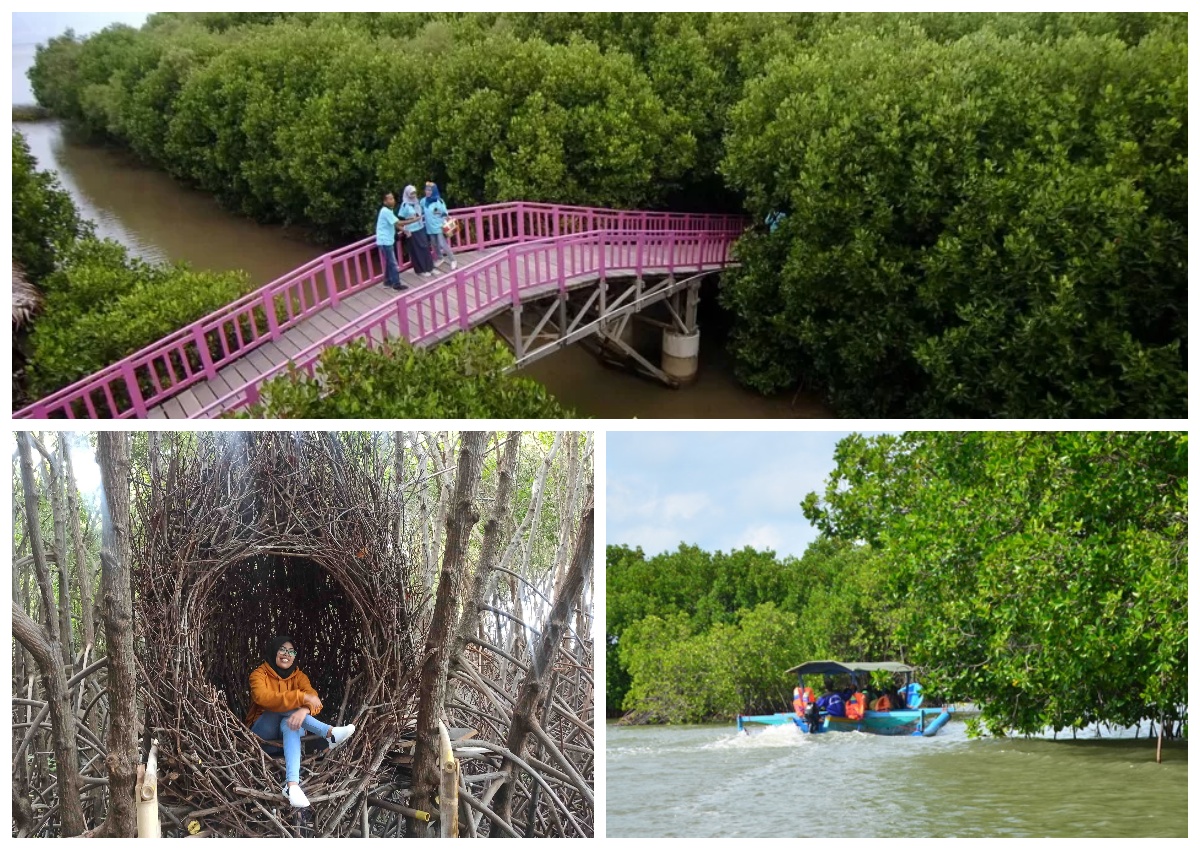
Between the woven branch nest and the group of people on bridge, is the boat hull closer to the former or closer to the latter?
the group of people on bridge

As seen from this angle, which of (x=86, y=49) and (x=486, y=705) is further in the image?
(x=86, y=49)

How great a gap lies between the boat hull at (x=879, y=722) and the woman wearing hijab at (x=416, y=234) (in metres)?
6.05

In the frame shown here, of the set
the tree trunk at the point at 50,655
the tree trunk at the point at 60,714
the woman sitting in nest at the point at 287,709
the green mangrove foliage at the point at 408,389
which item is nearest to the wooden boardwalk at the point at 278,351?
the green mangrove foliage at the point at 408,389

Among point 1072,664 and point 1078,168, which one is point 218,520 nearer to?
point 1072,664

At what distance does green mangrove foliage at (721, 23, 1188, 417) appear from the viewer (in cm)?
1063

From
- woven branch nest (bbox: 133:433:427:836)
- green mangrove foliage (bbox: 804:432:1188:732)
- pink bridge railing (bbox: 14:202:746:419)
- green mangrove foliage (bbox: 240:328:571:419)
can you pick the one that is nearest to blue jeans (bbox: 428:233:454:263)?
pink bridge railing (bbox: 14:202:746:419)

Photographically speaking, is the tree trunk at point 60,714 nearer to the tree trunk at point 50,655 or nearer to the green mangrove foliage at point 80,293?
the tree trunk at point 50,655

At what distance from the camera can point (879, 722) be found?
12047 millimetres

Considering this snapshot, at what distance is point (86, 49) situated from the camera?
83.7 ft

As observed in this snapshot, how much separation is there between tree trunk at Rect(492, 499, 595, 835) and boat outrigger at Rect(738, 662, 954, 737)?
5771mm

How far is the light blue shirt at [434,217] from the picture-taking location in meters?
10.9

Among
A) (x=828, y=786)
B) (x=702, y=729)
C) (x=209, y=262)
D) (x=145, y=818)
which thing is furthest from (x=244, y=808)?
(x=209, y=262)

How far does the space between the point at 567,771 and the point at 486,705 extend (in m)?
0.60

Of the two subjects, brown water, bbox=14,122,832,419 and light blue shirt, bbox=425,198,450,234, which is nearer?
light blue shirt, bbox=425,198,450,234
